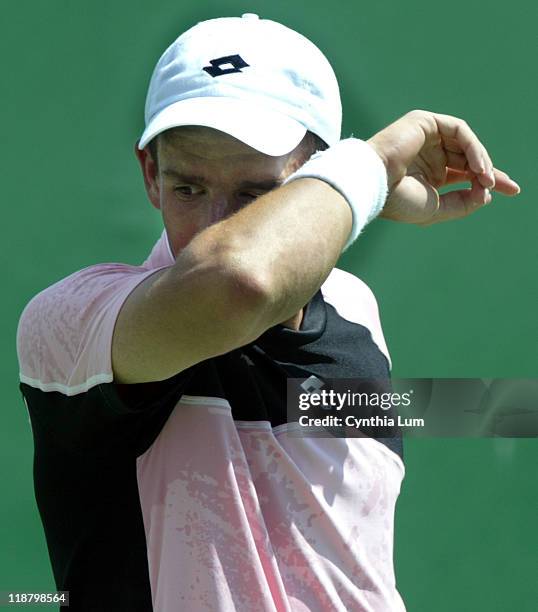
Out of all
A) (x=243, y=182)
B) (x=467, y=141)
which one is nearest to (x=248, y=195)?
(x=243, y=182)

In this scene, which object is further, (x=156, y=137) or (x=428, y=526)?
(x=428, y=526)

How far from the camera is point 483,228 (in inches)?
73.8

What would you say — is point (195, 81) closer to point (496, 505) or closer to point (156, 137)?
point (156, 137)

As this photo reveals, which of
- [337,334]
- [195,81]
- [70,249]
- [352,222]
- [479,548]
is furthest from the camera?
[479,548]

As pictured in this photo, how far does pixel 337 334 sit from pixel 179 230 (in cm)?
27

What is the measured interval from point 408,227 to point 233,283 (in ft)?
3.13

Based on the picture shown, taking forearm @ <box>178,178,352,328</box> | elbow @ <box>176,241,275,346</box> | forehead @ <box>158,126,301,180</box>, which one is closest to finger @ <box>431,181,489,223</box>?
forehead @ <box>158,126,301,180</box>

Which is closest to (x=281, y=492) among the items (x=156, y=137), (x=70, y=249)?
(x=156, y=137)

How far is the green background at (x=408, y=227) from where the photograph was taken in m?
1.71

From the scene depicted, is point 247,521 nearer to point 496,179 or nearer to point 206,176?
point 206,176

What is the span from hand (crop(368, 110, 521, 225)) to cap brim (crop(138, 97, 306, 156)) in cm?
13

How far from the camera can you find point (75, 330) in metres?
1.11

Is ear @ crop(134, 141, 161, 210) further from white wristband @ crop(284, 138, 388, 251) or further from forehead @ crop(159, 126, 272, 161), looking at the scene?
white wristband @ crop(284, 138, 388, 251)

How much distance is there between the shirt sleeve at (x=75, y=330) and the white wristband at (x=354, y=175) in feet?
0.65
